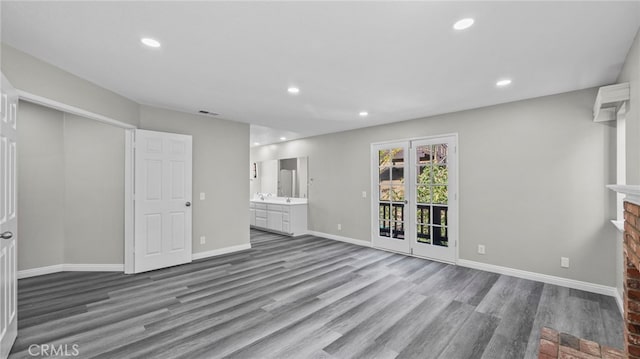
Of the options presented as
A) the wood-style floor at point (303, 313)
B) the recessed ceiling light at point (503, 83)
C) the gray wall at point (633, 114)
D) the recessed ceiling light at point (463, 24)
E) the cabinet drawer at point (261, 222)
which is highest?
the recessed ceiling light at point (463, 24)

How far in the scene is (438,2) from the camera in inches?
68.9

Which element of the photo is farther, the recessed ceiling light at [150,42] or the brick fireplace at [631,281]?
the recessed ceiling light at [150,42]

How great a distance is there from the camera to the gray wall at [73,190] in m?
3.88

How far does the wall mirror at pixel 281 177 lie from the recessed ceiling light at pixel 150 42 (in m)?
4.78

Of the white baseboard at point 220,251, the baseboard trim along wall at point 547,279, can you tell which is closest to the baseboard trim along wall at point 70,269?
the white baseboard at point 220,251

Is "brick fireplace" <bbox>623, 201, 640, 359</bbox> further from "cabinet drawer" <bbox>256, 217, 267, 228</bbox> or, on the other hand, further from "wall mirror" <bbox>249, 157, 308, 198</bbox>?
"cabinet drawer" <bbox>256, 217, 267, 228</bbox>

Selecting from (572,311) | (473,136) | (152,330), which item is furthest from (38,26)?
(572,311)

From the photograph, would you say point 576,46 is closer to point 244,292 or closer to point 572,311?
point 572,311

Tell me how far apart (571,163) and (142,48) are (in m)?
4.92

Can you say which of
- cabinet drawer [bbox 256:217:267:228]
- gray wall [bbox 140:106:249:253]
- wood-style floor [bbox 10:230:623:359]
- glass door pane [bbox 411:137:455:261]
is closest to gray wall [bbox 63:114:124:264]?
wood-style floor [bbox 10:230:623:359]

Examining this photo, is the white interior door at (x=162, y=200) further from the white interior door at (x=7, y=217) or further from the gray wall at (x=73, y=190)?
the white interior door at (x=7, y=217)

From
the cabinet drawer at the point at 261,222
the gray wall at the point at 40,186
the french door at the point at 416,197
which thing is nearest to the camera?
the gray wall at the point at 40,186

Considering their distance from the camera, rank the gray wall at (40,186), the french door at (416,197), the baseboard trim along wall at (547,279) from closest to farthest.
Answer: the baseboard trim along wall at (547,279) < the gray wall at (40,186) < the french door at (416,197)

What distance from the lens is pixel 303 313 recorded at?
2.78m
